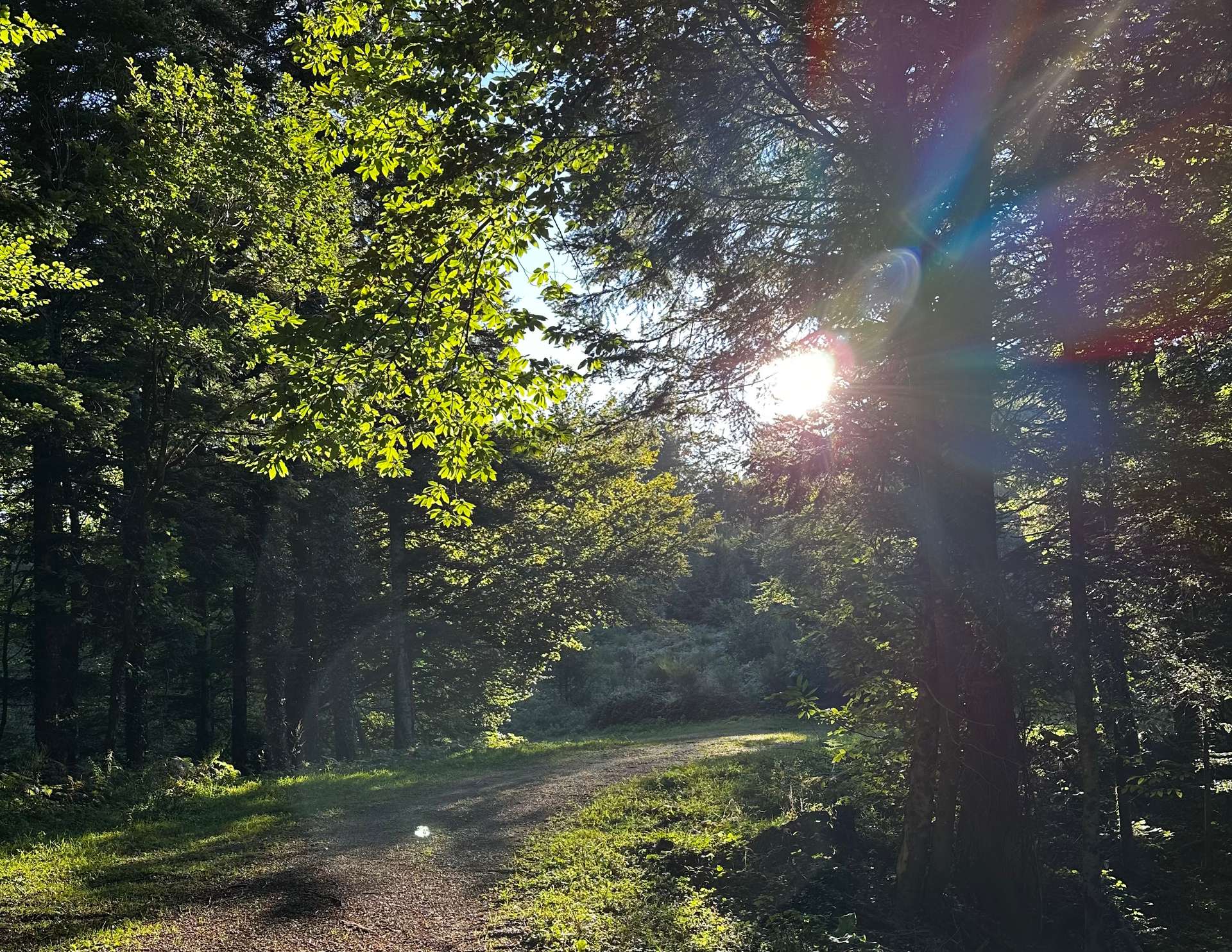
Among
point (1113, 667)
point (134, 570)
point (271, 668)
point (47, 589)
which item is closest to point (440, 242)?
point (1113, 667)

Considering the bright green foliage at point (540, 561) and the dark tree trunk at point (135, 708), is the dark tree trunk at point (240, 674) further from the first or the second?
the dark tree trunk at point (135, 708)

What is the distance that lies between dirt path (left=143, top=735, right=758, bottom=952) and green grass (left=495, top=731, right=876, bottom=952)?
0.38 metres

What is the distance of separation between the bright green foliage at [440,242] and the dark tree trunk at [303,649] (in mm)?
13921

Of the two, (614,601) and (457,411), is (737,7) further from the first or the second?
(614,601)

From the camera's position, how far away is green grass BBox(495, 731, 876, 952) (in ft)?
20.1

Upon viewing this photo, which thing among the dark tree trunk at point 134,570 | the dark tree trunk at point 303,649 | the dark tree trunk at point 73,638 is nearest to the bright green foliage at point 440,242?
the dark tree trunk at point 134,570

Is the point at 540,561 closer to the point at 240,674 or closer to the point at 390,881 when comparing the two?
the point at 240,674

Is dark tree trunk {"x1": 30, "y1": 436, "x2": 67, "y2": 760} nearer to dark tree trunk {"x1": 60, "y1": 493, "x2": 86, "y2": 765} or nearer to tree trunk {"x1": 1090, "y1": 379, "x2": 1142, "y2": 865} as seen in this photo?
dark tree trunk {"x1": 60, "y1": 493, "x2": 86, "y2": 765}

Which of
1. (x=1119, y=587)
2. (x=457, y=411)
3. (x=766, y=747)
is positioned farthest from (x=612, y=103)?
(x=766, y=747)

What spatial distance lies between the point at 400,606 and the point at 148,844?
32.3 feet

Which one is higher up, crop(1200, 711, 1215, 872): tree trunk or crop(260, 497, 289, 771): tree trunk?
crop(260, 497, 289, 771): tree trunk

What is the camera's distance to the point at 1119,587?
302 inches

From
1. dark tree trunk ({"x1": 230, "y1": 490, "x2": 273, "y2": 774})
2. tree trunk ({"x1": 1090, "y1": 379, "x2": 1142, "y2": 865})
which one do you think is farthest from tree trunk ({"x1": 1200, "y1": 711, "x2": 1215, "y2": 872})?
dark tree trunk ({"x1": 230, "y1": 490, "x2": 273, "y2": 774})

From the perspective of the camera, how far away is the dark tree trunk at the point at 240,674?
1858cm
